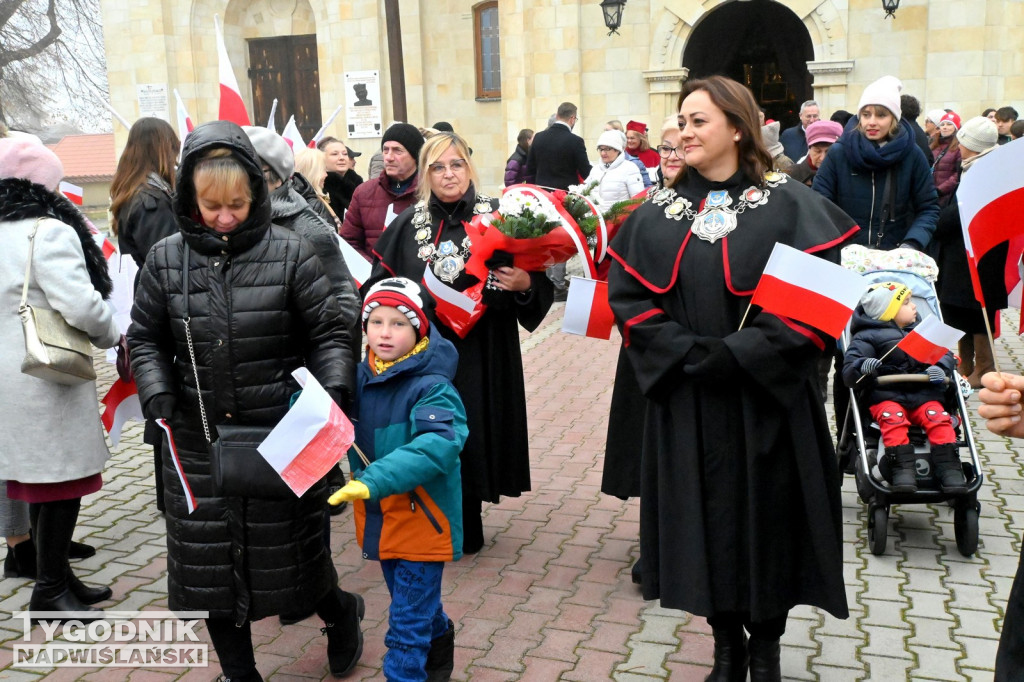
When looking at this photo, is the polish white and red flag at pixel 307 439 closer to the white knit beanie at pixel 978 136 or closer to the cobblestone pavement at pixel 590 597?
the cobblestone pavement at pixel 590 597

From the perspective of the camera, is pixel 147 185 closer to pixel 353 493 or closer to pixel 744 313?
pixel 353 493

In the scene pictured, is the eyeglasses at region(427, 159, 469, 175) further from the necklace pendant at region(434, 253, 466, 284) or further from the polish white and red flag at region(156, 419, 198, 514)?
the polish white and red flag at region(156, 419, 198, 514)

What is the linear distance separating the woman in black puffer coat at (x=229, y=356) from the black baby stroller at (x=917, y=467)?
2865 mm

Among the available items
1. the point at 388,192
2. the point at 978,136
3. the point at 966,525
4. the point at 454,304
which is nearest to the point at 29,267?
the point at 454,304

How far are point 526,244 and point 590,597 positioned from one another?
162cm

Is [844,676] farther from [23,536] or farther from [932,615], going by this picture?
[23,536]

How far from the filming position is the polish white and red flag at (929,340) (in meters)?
4.23

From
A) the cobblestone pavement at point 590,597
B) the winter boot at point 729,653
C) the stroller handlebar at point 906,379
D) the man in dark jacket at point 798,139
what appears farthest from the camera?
the man in dark jacket at point 798,139

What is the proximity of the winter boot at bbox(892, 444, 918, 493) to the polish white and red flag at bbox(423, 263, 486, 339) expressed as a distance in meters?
2.18

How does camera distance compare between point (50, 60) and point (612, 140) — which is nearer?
point (612, 140)

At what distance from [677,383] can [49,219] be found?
2.77 meters

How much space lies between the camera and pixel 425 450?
3.40 meters

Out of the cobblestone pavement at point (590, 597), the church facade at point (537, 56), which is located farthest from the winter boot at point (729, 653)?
the church facade at point (537, 56)

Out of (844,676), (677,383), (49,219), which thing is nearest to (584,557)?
(844,676)
